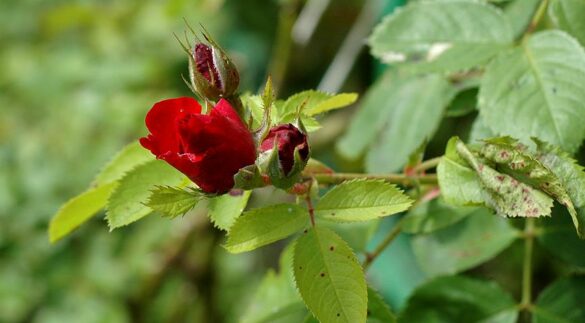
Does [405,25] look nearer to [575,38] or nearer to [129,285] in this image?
[575,38]

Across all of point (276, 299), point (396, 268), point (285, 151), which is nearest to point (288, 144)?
point (285, 151)

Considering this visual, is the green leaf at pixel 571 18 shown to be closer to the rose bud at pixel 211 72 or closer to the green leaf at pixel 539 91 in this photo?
the green leaf at pixel 539 91

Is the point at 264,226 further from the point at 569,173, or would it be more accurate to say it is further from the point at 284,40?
the point at 284,40

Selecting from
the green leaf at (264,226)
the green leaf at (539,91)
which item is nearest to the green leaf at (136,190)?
the green leaf at (264,226)

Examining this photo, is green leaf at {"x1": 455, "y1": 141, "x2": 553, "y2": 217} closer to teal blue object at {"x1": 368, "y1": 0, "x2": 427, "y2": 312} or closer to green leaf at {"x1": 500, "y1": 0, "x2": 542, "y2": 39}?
green leaf at {"x1": 500, "y1": 0, "x2": 542, "y2": 39}

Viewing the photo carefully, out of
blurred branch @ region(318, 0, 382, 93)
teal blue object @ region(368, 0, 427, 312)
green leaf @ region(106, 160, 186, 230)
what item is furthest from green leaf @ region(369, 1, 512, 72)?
blurred branch @ region(318, 0, 382, 93)
